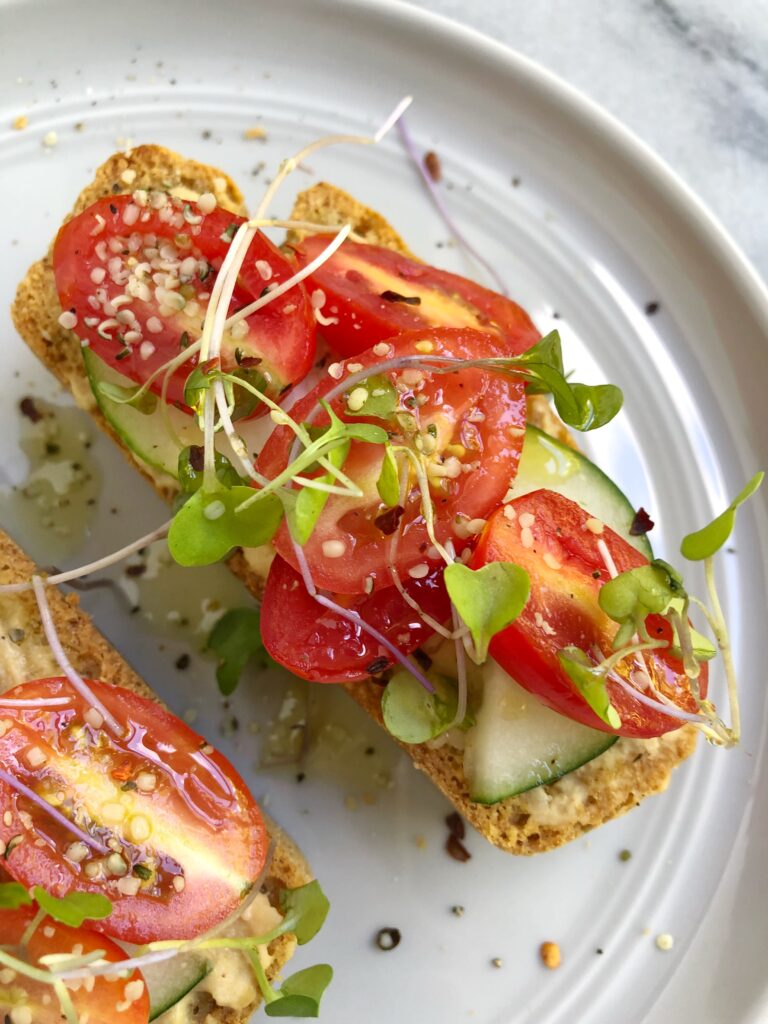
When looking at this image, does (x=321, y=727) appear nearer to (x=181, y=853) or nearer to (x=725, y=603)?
(x=181, y=853)

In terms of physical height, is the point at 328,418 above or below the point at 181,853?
above

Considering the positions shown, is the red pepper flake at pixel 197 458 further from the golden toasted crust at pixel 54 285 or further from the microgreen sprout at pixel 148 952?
the microgreen sprout at pixel 148 952

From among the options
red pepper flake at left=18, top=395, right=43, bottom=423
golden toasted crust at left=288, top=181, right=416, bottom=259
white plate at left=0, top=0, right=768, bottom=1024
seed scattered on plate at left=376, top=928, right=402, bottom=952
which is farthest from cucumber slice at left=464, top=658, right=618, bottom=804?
red pepper flake at left=18, top=395, right=43, bottom=423

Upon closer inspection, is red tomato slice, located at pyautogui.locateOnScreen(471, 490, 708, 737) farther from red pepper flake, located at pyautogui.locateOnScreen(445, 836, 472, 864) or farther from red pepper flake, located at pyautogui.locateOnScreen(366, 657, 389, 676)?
red pepper flake, located at pyautogui.locateOnScreen(445, 836, 472, 864)

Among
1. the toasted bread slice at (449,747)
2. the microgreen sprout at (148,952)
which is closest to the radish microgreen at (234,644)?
the toasted bread slice at (449,747)

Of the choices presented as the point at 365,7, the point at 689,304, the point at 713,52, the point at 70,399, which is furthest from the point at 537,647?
the point at 713,52

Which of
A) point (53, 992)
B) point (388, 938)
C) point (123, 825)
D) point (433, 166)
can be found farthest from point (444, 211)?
point (53, 992)
